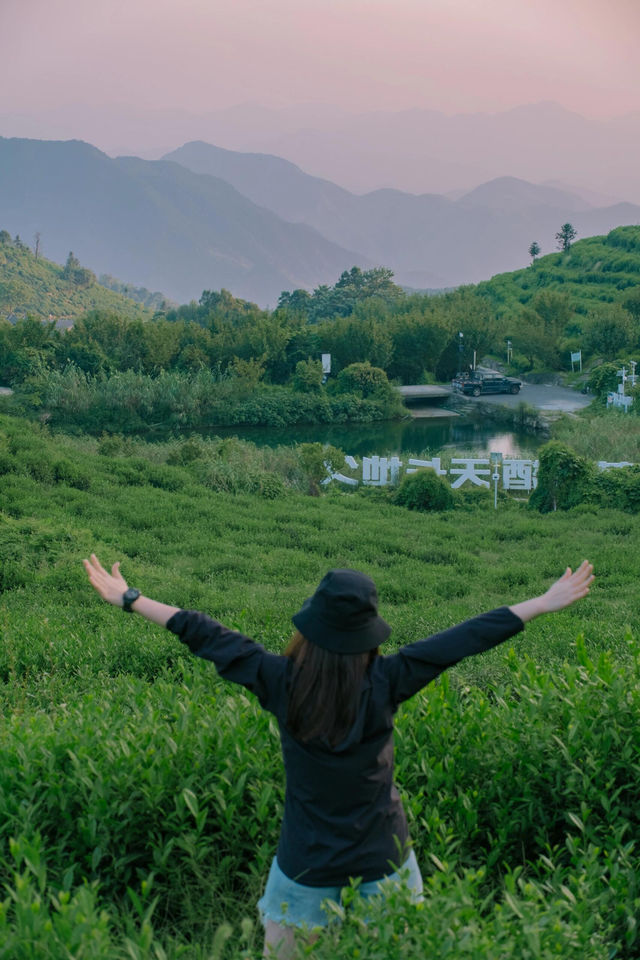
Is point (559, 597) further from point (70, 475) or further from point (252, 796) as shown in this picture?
point (70, 475)

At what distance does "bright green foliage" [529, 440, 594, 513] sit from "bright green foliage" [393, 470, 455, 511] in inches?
57.3

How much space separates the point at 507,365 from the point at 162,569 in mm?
32478

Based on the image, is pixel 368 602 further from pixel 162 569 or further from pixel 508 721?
pixel 162 569

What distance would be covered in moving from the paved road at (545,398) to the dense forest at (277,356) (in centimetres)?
133

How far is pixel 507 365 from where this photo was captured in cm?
3819

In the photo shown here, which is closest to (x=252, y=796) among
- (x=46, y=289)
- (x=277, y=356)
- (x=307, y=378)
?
(x=307, y=378)

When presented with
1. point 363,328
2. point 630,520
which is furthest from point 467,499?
point 363,328

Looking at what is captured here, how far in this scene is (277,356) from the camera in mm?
34938

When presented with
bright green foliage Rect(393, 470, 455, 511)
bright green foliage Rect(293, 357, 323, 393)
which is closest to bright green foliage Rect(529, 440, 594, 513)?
bright green foliage Rect(393, 470, 455, 511)

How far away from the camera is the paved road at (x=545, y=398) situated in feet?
91.0

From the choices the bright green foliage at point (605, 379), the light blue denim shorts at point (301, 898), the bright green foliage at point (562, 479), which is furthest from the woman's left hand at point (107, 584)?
the bright green foliage at point (605, 379)

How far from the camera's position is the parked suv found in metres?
31.2

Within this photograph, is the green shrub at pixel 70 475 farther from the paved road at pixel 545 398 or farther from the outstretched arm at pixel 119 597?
the paved road at pixel 545 398

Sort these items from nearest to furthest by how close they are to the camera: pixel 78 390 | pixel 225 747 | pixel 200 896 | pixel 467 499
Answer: pixel 200 896 < pixel 225 747 < pixel 467 499 < pixel 78 390
